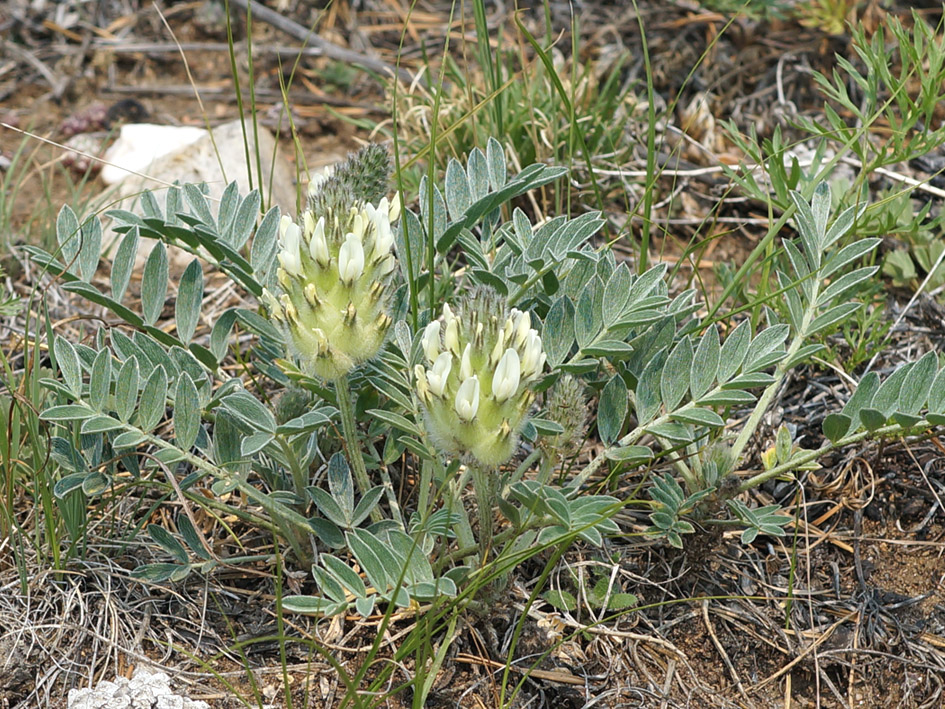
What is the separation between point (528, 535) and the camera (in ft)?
7.54

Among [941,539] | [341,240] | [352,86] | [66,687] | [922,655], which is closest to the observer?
[341,240]

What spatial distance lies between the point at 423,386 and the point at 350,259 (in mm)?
292

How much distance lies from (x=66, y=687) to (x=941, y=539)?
2.29m

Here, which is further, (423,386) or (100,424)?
(100,424)

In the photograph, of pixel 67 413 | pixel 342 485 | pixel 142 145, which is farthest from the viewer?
pixel 142 145

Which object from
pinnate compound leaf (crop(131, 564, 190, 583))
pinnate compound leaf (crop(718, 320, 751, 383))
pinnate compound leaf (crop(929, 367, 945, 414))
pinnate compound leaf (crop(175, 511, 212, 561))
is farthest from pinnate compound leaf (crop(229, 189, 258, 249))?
pinnate compound leaf (crop(929, 367, 945, 414))

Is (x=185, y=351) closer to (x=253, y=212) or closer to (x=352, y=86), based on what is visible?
(x=253, y=212)

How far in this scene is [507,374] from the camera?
1.77 metres

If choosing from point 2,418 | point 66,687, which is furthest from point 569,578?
point 2,418

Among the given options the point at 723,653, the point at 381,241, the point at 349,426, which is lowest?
the point at 723,653

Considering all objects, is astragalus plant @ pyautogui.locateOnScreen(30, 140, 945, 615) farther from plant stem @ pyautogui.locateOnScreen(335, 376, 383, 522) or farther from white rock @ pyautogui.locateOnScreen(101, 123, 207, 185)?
white rock @ pyautogui.locateOnScreen(101, 123, 207, 185)

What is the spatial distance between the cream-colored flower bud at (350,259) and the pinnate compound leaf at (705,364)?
84 cm

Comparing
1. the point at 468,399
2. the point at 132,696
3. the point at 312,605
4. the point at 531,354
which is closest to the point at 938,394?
the point at 531,354

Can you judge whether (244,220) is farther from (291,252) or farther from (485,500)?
(485,500)
